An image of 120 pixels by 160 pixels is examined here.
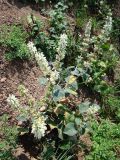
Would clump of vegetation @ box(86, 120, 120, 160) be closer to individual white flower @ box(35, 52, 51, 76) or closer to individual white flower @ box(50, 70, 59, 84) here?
individual white flower @ box(50, 70, 59, 84)

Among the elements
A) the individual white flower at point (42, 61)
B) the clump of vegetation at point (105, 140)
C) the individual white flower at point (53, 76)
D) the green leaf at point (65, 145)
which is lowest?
the clump of vegetation at point (105, 140)

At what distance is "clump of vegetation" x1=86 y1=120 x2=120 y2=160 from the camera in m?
5.38

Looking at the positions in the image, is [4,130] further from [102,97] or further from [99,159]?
[102,97]

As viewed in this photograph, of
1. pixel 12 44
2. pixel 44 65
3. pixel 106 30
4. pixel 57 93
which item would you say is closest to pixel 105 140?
pixel 57 93

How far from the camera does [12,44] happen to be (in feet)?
18.7

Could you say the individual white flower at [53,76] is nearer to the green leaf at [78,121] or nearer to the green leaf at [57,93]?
the green leaf at [57,93]

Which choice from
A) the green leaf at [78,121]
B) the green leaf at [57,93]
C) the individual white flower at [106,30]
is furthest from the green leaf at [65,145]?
the individual white flower at [106,30]

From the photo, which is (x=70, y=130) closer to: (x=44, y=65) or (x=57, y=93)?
(x=57, y=93)

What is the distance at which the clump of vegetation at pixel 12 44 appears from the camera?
5703mm

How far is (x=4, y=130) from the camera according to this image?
498cm

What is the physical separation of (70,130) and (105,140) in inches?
28.5

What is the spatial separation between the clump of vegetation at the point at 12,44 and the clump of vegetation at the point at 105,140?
1369mm

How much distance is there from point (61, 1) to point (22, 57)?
51.3 inches

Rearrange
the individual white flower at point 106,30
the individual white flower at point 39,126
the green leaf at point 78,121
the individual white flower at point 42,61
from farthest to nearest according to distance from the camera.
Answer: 1. the individual white flower at point 106,30
2. the green leaf at point 78,121
3. the individual white flower at point 42,61
4. the individual white flower at point 39,126
